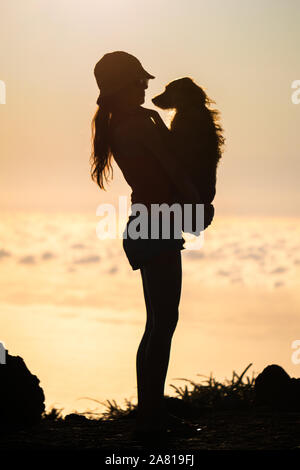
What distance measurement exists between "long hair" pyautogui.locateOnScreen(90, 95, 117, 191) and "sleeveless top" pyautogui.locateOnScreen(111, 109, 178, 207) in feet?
0.56

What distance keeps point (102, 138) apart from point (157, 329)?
5.16 ft

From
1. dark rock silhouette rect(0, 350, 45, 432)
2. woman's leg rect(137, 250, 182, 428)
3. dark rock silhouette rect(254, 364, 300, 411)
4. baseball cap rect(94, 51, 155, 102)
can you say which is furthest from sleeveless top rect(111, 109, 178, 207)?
dark rock silhouette rect(254, 364, 300, 411)

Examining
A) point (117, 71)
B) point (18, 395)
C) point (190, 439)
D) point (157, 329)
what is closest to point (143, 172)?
point (117, 71)

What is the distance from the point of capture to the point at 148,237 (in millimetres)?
6688

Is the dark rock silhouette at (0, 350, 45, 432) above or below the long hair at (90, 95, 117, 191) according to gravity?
below

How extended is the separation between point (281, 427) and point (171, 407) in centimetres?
135

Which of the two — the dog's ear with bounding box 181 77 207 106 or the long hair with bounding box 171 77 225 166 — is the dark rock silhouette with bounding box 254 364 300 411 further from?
the dog's ear with bounding box 181 77 207 106

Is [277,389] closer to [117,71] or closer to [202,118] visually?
[202,118]

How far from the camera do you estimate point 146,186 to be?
21.9 feet

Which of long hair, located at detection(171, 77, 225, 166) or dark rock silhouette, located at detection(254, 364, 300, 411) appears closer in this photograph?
long hair, located at detection(171, 77, 225, 166)

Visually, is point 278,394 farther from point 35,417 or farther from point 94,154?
point 94,154

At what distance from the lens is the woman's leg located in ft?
22.0
